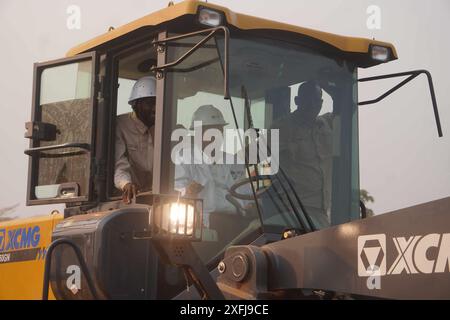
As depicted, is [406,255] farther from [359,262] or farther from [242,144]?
[242,144]

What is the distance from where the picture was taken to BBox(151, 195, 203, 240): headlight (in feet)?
11.8

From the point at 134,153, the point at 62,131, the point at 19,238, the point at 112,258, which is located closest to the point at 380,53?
the point at 134,153

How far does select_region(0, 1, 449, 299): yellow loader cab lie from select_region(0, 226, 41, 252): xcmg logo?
14 millimetres

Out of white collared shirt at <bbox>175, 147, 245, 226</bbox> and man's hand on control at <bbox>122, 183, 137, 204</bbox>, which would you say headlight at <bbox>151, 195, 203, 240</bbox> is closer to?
white collared shirt at <bbox>175, 147, 245, 226</bbox>

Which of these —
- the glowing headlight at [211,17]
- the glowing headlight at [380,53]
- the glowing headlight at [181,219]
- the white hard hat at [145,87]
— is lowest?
the glowing headlight at [181,219]

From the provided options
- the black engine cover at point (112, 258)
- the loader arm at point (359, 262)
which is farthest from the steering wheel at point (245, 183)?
the loader arm at point (359, 262)

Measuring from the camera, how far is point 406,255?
3176 millimetres

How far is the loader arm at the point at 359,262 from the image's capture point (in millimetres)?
A: 3076

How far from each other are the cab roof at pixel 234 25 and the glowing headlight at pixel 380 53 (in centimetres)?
3

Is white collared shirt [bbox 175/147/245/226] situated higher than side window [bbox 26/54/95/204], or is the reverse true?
side window [bbox 26/54/95/204]

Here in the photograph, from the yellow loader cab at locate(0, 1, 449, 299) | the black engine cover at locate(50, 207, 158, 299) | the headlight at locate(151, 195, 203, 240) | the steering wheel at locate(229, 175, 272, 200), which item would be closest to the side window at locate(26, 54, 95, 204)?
the yellow loader cab at locate(0, 1, 449, 299)

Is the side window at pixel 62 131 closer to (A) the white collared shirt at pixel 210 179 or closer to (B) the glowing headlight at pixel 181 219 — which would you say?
(A) the white collared shirt at pixel 210 179

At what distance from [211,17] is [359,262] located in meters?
1.71

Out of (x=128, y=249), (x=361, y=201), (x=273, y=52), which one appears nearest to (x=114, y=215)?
(x=128, y=249)
